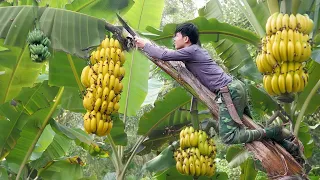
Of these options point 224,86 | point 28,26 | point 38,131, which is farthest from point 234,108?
point 38,131

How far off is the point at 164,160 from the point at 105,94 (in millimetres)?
1681

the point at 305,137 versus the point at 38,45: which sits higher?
the point at 38,45

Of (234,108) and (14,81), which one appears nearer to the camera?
(234,108)

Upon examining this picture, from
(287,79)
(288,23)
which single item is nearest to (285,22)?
(288,23)

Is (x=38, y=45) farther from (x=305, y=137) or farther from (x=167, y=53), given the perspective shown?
(x=305, y=137)

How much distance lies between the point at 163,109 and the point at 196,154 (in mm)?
921

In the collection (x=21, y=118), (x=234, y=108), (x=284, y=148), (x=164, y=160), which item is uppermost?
(x=234, y=108)

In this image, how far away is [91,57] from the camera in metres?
2.46

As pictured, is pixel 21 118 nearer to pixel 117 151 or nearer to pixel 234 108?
pixel 117 151

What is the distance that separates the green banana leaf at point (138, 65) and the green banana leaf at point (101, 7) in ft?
2.36

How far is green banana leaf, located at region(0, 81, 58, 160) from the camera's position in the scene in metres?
3.75

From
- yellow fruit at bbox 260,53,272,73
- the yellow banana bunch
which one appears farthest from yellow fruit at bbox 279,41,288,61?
the yellow banana bunch

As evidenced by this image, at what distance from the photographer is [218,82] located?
2609 mm

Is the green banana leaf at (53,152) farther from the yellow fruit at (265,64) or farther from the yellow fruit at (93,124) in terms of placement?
the yellow fruit at (265,64)
